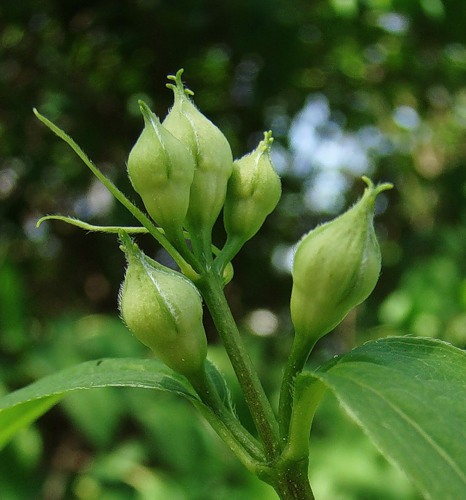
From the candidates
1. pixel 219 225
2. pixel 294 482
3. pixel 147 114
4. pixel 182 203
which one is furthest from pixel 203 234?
pixel 219 225

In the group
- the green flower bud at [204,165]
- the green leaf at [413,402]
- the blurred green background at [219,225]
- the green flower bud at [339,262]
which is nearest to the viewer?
the green leaf at [413,402]

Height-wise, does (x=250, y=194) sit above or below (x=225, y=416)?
above

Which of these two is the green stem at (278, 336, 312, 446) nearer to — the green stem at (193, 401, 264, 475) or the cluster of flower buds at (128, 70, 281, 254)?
the green stem at (193, 401, 264, 475)

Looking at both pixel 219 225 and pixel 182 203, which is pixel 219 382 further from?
pixel 219 225

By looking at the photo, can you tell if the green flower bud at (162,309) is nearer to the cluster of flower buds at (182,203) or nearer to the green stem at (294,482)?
the cluster of flower buds at (182,203)

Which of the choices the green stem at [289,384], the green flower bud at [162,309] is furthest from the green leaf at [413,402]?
the green flower bud at [162,309]

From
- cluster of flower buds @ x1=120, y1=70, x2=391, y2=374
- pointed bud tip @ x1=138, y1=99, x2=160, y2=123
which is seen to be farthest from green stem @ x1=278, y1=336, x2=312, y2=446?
pointed bud tip @ x1=138, y1=99, x2=160, y2=123

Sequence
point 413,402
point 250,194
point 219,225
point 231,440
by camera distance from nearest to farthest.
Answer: point 413,402 < point 231,440 < point 250,194 < point 219,225
